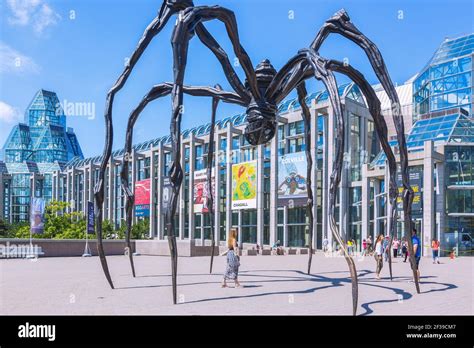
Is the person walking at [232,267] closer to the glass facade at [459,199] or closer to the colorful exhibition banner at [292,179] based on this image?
the glass facade at [459,199]

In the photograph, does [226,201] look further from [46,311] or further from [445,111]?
[46,311]

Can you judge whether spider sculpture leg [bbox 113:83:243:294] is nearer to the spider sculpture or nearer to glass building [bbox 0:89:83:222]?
the spider sculpture

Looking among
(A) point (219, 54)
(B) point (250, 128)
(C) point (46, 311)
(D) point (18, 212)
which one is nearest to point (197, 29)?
(A) point (219, 54)

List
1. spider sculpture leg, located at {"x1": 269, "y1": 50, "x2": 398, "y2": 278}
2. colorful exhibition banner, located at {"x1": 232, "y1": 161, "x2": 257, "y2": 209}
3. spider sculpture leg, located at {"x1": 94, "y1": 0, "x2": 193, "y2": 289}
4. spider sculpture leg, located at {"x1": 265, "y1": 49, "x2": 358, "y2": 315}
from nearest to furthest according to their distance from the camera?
spider sculpture leg, located at {"x1": 265, "y1": 49, "x2": 358, "y2": 315} < spider sculpture leg, located at {"x1": 269, "y1": 50, "x2": 398, "y2": 278} < spider sculpture leg, located at {"x1": 94, "y1": 0, "x2": 193, "y2": 289} < colorful exhibition banner, located at {"x1": 232, "y1": 161, "x2": 257, "y2": 209}

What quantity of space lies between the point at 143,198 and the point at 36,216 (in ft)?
140

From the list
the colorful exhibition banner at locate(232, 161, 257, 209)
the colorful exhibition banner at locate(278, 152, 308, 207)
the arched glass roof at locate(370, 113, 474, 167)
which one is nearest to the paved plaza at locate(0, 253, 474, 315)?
the arched glass roof at locate(370, 113, 474, 167)

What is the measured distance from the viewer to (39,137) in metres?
132

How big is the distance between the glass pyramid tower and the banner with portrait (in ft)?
228

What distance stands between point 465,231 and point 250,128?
32.4 metres

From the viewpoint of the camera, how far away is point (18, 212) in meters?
111

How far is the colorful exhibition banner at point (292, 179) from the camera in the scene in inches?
1845

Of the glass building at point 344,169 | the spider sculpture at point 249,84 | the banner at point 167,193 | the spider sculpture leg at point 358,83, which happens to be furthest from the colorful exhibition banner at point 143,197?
the spider sculpture leg at point 358,83

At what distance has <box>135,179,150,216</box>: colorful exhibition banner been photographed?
68688mm

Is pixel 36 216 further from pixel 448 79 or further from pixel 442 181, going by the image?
pixel 448 79
